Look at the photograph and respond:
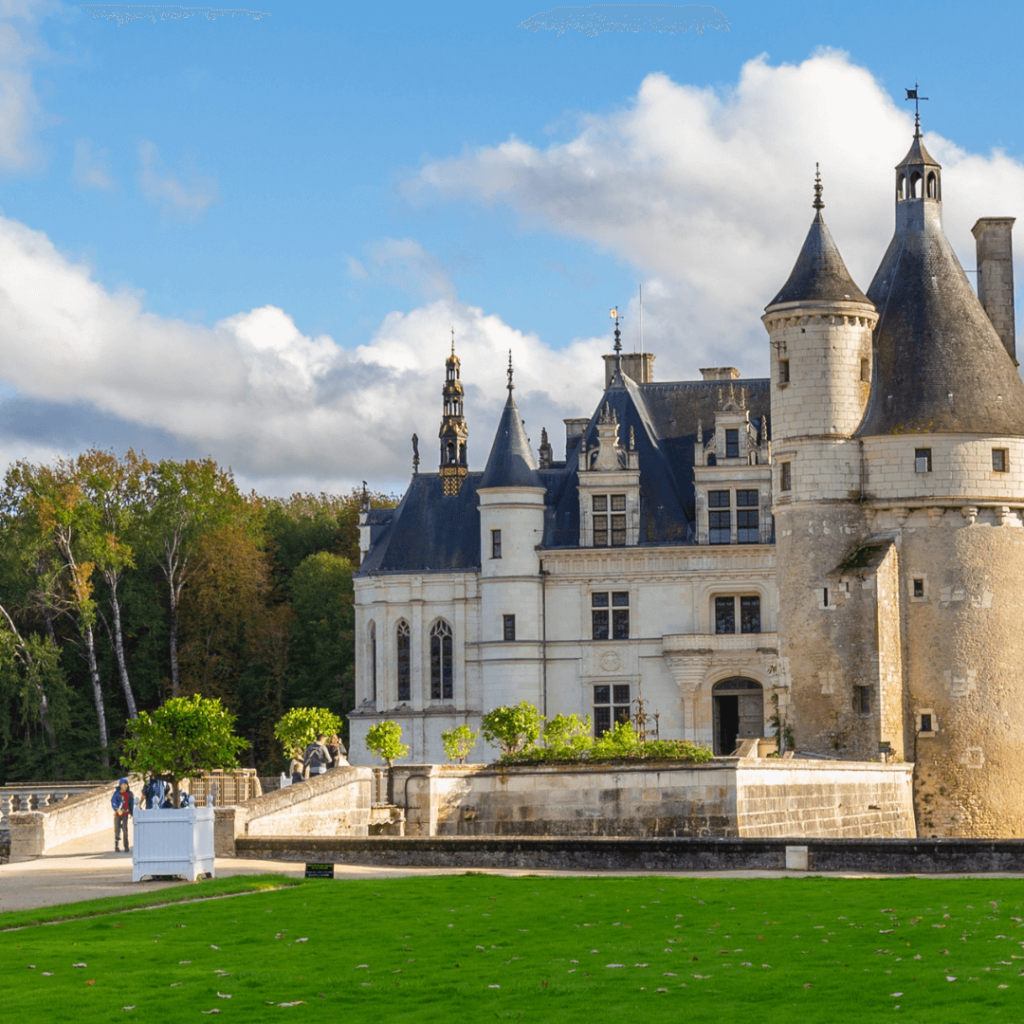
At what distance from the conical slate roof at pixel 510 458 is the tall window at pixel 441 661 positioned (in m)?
4.54

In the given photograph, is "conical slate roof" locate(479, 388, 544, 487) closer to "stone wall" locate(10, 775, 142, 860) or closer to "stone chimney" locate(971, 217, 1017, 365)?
"stone chimney" locate(971, 217, 1017, 365)

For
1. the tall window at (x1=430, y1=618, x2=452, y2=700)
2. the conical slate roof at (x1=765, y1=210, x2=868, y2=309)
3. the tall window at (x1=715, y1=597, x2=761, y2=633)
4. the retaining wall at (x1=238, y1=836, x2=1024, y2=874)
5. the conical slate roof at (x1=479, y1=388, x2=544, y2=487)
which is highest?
the conical slate roof at (x1=765, y1=210, x2=868, y2=309)

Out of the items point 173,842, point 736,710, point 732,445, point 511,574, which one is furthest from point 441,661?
point 173,842

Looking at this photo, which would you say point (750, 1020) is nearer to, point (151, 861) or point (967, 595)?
point (151, 861)

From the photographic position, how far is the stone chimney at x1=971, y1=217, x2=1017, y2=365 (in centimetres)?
4622

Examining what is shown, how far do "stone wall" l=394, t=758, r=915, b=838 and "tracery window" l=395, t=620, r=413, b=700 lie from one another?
19068 mm

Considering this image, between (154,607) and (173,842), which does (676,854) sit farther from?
(154,607)

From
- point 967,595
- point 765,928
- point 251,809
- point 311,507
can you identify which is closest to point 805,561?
point 967,595

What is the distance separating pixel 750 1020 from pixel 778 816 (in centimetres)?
2121

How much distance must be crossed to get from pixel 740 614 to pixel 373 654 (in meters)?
11.3

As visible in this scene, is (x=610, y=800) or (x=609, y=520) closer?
(x=610, y=800)

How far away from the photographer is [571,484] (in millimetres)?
52531

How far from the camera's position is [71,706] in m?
60.1

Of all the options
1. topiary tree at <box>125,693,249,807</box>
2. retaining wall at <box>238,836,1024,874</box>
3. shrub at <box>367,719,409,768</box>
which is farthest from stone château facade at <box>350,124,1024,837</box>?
topiary tree at <box>125,693,249,807</box>
